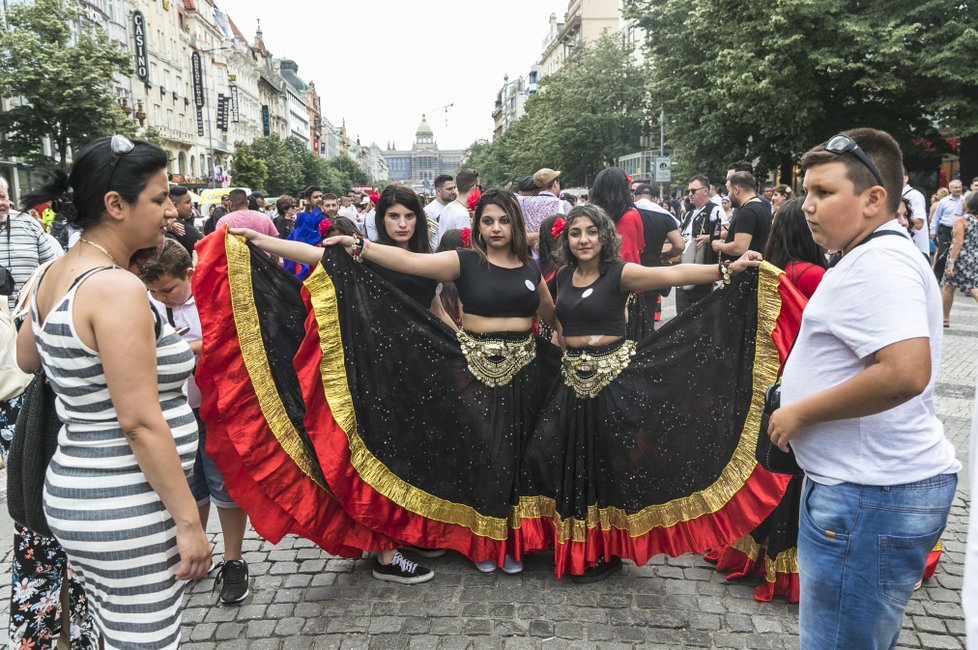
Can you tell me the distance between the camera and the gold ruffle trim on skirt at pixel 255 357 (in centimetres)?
374

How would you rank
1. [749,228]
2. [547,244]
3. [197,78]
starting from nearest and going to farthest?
[749,228] → [547,244] → [197,78]

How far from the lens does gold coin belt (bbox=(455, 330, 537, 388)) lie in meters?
3.92

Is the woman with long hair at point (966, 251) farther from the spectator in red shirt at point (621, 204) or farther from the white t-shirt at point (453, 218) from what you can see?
the white t-shirt at point (453, 218)

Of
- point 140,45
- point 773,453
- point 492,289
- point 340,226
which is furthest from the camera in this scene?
point 140,45

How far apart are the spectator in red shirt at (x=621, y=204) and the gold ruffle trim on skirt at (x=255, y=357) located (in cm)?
406

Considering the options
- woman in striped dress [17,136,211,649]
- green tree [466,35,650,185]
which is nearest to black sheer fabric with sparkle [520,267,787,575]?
woman in striped dress [17,136,211,649]

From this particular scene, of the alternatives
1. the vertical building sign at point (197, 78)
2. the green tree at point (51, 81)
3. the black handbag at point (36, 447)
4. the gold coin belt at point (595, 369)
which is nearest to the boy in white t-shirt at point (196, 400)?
the black handbag at point (36, 447)

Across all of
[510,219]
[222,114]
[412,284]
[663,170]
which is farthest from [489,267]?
[222,114]

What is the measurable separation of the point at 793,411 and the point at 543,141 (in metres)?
45.6

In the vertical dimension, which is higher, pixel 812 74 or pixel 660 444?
pixel 812 74

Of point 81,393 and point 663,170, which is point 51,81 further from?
point 81,393

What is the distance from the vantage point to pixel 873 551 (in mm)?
2010

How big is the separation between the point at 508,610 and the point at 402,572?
0.64 metres

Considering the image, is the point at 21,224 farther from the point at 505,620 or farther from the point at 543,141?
the point at 543,141
